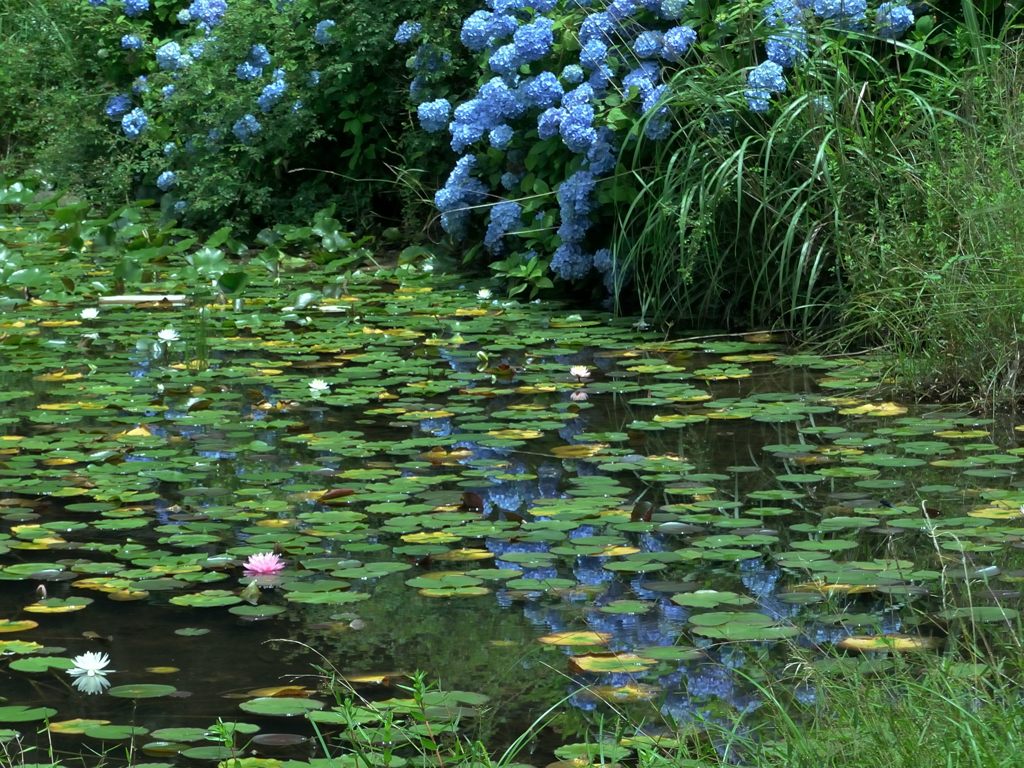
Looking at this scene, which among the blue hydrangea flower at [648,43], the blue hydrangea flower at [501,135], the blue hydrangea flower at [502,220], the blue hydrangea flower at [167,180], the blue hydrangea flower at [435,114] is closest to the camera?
the blue hydrangea flower at [648,43]

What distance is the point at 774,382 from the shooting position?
5.86 meters

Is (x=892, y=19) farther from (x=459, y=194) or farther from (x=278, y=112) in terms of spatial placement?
(x=278, y=112)

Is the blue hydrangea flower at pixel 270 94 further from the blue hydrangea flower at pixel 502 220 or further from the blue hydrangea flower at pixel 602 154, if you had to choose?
the blue hydrangea flower at pixel 602 154

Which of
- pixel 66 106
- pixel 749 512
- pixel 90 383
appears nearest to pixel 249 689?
pixel 749 512

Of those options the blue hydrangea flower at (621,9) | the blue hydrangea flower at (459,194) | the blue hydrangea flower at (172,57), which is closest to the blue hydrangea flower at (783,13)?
the blue hydrangea flower at (621,9)

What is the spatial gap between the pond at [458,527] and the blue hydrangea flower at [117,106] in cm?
344

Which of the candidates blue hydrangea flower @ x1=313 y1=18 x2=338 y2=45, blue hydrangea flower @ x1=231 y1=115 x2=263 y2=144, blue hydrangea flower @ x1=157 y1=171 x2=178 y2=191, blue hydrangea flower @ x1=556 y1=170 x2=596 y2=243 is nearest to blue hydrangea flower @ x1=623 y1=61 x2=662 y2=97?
blue hydrangea flower @ x1=556 y1=170 x2=596 y2=243

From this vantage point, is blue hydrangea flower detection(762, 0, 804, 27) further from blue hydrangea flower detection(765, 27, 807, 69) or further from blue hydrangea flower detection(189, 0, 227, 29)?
blue hydrangea flower detection(189, 0, 227, 29)

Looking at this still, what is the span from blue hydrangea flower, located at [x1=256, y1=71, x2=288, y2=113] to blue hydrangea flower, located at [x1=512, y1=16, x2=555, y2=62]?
1.88 m

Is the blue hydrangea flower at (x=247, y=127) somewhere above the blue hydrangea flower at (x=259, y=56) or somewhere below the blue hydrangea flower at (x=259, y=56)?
below

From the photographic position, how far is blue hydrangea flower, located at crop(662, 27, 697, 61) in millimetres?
6938

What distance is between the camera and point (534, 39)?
7410 mm

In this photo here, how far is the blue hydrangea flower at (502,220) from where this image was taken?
25.1 feet

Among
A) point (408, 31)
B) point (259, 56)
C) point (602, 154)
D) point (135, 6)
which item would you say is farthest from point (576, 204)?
point (135, 6)
